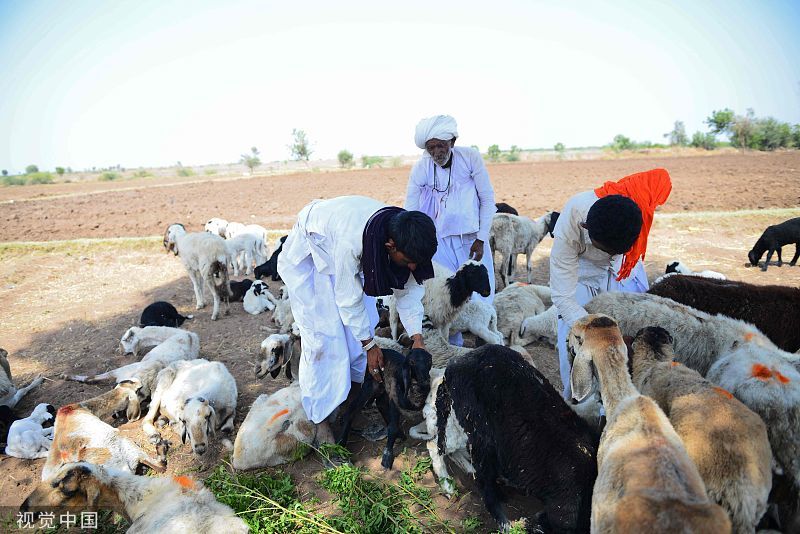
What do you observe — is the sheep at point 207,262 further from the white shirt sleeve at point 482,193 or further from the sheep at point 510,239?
the sheep at point 510,239

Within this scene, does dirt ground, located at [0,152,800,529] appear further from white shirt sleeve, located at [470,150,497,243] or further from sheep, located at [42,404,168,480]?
white shirt sleeve, located at [470,150,497,243]

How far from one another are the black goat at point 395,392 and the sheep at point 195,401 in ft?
4.41

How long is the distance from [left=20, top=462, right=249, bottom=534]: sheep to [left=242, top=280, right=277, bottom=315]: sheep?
16.1 ft

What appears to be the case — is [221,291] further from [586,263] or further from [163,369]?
[586,263]

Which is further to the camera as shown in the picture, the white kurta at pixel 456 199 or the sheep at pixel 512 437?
the white kurta at pixel 456 199

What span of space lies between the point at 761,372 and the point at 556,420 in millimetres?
1444

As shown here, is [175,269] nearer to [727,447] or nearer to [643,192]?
[643,192]

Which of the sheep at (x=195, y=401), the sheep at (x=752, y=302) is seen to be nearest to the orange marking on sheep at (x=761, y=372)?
the sheep at (x=752, y=302)

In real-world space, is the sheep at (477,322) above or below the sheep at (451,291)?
below

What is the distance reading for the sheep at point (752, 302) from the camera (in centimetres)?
422

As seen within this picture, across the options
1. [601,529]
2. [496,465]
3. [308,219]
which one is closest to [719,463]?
[601,529]

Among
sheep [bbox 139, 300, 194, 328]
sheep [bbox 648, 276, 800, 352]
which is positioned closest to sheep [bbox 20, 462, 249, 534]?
sheep [bbox 139, 300, 194, 328]

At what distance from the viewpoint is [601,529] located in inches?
88.4

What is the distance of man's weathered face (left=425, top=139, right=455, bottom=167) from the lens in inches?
206
